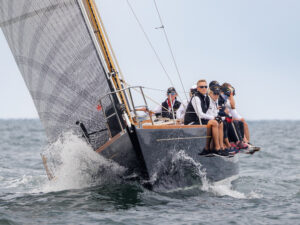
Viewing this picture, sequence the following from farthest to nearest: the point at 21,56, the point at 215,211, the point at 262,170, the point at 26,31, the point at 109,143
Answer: the point at 262,170
the point at 21,56
the point at 26,31
the point at 109,143
the point at 215,211

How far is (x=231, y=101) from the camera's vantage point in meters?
8.79

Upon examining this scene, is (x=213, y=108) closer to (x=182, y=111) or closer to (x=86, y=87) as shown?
(x=182, y=111)

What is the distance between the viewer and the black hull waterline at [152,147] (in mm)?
6705

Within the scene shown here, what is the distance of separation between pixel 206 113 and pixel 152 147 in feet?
4.91

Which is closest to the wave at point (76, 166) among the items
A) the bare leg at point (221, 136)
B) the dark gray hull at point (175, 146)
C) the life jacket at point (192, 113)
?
the dark gray hull at point (175, 146)

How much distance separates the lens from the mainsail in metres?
7.04

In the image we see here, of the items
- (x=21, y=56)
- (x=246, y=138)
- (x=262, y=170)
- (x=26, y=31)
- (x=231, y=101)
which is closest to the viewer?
(x=26, y=31)

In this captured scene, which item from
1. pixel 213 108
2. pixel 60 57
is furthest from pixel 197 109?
pixel 60 57

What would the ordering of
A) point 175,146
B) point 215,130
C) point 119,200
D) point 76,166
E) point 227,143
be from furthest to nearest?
point 227,143 → point 76,166 → point 215,130 → point 175,146 → point 119,200

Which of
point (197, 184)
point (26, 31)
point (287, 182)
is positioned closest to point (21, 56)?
point (26, 31)

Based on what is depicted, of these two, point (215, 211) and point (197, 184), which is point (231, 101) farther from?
point (215, 211)

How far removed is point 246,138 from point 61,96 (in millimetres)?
3854

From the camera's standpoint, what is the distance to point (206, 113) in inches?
313

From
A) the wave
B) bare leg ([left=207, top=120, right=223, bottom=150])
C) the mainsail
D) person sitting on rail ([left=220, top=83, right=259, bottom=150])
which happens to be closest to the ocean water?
the wave
